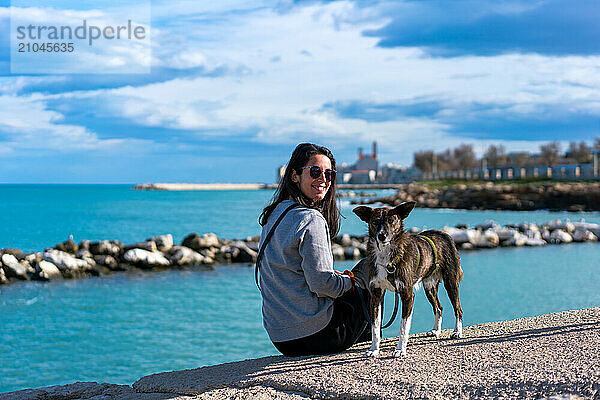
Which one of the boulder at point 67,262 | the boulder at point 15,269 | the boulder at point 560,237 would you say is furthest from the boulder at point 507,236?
the boulder at point 15,269

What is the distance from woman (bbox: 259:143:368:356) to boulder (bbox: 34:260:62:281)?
12.1m

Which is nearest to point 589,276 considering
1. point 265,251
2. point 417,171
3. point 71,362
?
point 71,362

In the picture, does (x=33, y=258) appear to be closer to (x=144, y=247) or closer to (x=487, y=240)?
(x=144, y=247)

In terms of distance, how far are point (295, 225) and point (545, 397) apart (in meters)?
1.76

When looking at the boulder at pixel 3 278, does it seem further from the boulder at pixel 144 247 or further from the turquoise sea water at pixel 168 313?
the boulder at pixel 144 247

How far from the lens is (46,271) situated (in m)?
14.8

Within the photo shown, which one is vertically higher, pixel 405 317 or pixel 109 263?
pixel 405 317

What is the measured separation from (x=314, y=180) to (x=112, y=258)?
43.6ft

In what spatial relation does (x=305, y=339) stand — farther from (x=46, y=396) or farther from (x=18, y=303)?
(x=18, y=303)

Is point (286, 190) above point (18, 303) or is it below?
above

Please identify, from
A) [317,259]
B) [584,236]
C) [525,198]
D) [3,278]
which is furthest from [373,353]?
[525,198]

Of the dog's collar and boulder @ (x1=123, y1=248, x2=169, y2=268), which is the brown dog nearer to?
the dog's collar

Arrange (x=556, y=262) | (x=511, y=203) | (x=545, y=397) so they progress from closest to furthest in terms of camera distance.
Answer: (x=545, y=397) < (x=556, y=262) < (x=511, y=203)

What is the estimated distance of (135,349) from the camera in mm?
9641
